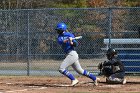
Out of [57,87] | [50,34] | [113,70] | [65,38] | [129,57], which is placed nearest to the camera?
[65,38]

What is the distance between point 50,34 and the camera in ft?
72.1

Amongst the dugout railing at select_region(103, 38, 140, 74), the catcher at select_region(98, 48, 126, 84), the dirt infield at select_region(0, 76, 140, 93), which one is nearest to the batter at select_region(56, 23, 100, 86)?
the dirt infield at select_region(0, 76, 140, 93)

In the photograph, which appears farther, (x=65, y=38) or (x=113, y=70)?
(x=113, y=70)

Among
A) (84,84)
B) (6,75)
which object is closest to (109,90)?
(84,84)

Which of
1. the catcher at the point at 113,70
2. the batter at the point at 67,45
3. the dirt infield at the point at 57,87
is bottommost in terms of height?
the dirt infield at the point at 57,87

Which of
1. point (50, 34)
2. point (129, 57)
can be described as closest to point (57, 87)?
point (129, 57)

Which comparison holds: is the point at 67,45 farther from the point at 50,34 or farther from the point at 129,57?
the point at 50,34

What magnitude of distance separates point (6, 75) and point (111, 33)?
15.2 feet

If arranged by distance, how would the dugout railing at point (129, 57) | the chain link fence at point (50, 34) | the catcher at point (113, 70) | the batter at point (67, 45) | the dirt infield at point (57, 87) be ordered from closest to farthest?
the dirt infield at point (57, 87) → the batter at point (67, 45) → the catcher at point (113, 70) → the dugout railing at point (129, 57) → the chain link fence at point (50, 34)

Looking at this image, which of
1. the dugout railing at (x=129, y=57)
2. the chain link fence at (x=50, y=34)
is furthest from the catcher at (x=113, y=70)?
the chain link fence at (x=50, y=34)

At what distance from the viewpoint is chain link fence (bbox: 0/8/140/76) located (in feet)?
70.7

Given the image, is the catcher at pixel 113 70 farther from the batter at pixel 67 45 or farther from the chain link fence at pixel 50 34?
the chain link fence at pixel 50 34

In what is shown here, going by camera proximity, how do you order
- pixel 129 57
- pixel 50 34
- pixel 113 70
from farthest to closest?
pixel 50 34
pixel 129 57
pixel 113 70

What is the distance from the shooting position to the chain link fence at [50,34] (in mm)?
21547
